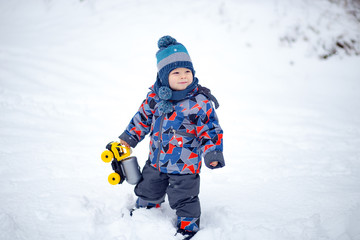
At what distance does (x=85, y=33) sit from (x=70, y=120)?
3909mm

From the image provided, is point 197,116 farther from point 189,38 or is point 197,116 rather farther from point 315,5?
point 315,5

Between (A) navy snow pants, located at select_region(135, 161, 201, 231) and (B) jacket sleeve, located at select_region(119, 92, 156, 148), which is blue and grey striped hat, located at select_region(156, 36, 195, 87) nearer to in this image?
(B) jacket sleeve, located at select_region(119, 92, 156, 148)

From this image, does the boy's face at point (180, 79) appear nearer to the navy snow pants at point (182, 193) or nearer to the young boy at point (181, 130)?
the young boy at point (181, 130)

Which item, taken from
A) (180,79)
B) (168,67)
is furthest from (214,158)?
(168,67)

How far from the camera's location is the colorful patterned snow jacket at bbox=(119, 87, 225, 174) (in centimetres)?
176

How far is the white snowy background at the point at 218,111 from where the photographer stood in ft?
6.22

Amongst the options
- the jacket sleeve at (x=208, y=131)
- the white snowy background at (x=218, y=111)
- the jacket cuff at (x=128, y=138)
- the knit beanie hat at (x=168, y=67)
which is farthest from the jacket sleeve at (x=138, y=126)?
the white snowy background at (x=218, y=111)

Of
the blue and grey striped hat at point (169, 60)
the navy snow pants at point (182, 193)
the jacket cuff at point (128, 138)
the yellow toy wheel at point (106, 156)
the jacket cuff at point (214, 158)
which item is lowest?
the navy snow pants at point (182, 193)

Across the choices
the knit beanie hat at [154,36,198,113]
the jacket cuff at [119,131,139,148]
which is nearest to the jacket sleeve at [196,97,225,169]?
the knit beanie hat at [154,36,198,113]

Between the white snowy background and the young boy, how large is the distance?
0.26 m

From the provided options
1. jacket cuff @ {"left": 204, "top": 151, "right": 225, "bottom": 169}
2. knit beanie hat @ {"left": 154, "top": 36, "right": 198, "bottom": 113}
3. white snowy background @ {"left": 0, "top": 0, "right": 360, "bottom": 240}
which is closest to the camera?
jacket cuff @ {"left": 204, "top": 151, "right": 225, "bottom": 169}

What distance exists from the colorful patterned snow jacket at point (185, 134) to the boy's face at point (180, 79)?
0.27ft

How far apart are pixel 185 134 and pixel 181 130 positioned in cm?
4

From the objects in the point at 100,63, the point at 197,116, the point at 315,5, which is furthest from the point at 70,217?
the point at 315,5
